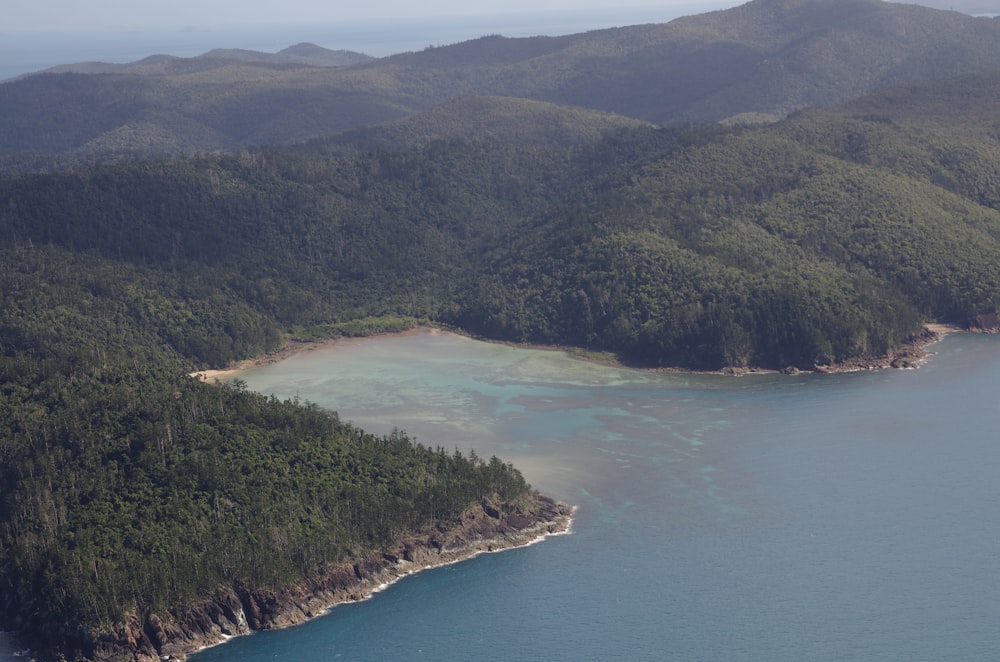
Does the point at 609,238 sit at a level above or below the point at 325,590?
above

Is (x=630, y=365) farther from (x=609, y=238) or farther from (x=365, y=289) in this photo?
(x=365, y=289)

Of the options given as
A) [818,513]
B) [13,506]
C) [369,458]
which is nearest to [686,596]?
[818,513]

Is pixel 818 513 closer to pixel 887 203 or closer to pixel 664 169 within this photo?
pixel 887 203

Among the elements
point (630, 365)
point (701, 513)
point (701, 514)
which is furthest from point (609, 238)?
point (701, 514)

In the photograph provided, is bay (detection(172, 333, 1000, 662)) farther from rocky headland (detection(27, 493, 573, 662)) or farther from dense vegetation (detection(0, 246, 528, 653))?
dense vegetation (detection(0, 246, 528, 653))

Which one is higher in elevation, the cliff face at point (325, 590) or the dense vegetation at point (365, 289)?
the dense vegetation at point (365, 289)

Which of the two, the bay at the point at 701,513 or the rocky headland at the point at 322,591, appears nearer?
the rocky headland at the point at 322,591

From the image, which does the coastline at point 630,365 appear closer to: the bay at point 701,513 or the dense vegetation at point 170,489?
the bay at point 701,513

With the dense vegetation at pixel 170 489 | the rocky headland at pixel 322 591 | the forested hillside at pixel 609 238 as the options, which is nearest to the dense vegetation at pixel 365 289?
the dense vegetation at pixel 170 489
